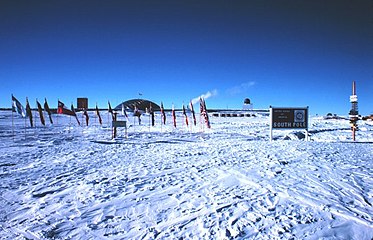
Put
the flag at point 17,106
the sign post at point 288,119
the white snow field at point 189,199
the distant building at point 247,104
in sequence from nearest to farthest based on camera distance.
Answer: the white snow field at point 189,199 → the sign post at point 288,119 → the flag at point 17,106 → the distant building at point 247,104

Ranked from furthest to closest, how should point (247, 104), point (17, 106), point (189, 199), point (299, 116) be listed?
point (247, 104) → point (17, 106) → point (299, 116) → point (189, 199)

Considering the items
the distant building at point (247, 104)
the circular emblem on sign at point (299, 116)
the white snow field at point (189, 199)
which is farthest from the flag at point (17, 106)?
the distant building at point (247, 104)

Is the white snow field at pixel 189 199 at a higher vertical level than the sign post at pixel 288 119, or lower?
lower

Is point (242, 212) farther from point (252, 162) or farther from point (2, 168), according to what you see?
point (2, 168)

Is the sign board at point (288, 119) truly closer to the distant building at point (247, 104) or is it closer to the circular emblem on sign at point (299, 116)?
the circular emblem on sign at point (299, 116)

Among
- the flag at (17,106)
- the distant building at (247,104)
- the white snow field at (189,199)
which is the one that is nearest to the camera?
the white snow field at (189,199)

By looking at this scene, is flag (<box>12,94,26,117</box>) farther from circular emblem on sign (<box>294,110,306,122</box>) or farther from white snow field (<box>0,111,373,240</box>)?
circular emblem on sign (<box>294,110,306,122</box>)

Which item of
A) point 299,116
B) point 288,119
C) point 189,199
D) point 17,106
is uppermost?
point 17,106

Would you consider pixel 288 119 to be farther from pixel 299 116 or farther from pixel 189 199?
pixel 189 199

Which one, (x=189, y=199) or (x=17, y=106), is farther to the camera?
(x=17, y=106)

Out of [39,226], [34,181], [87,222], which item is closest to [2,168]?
[34,181]

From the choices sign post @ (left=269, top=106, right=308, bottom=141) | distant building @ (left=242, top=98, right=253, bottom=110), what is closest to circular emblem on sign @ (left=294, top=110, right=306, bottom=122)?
sign post @ (left=269, top=106, right=308, bottom=141)

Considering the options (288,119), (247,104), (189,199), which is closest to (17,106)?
(189,199)

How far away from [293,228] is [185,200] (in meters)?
1.91
